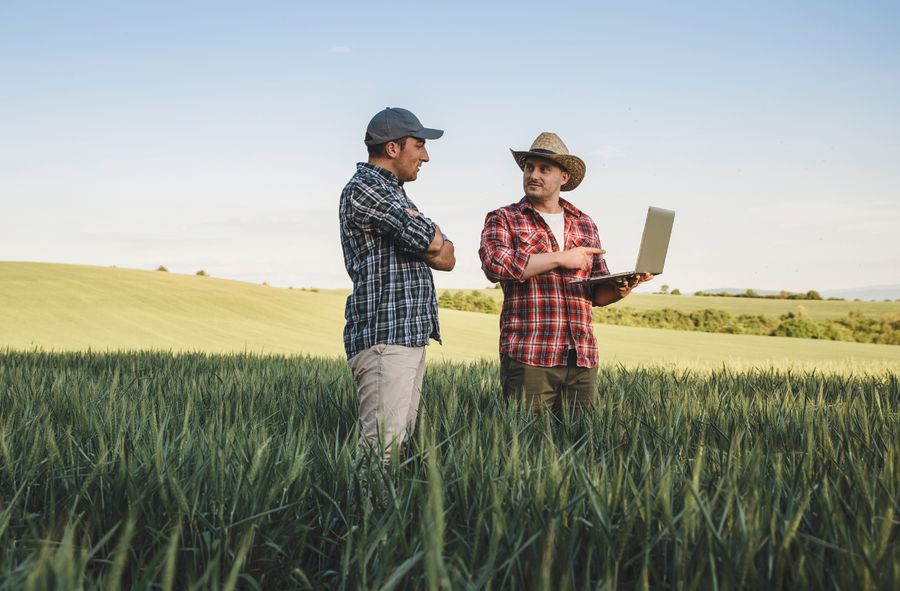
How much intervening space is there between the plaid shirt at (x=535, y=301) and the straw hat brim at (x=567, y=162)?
10.7 inches

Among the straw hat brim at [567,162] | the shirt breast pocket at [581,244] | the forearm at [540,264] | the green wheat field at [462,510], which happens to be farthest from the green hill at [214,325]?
the green wheat field at [462,510]

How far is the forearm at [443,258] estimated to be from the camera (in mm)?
3098

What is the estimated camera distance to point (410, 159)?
10.7 ft

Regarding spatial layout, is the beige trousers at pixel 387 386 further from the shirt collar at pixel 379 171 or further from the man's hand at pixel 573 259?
the man's hand at pixel 573 259

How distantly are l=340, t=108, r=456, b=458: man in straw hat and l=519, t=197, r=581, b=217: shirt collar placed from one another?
2.62ft

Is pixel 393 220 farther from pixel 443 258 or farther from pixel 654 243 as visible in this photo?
pixel 654 243

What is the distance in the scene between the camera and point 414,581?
1.64 metres

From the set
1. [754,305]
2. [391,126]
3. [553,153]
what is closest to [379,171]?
[391,126]

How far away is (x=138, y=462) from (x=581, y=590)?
→ 161 cm

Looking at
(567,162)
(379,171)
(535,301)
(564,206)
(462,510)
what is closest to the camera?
(462,510)

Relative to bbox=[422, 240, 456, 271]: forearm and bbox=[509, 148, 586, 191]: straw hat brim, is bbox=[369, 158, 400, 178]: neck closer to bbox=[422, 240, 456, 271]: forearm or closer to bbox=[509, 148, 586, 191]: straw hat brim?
bbox=[422, 240, 456, 271]: forearm

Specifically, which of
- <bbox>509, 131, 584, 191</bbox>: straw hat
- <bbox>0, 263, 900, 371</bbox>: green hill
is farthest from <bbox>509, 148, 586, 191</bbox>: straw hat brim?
<bbox>0, 263, 900, 371</bbox>: green hill

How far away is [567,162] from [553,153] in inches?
5.5

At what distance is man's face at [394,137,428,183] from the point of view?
3250 millimetres
